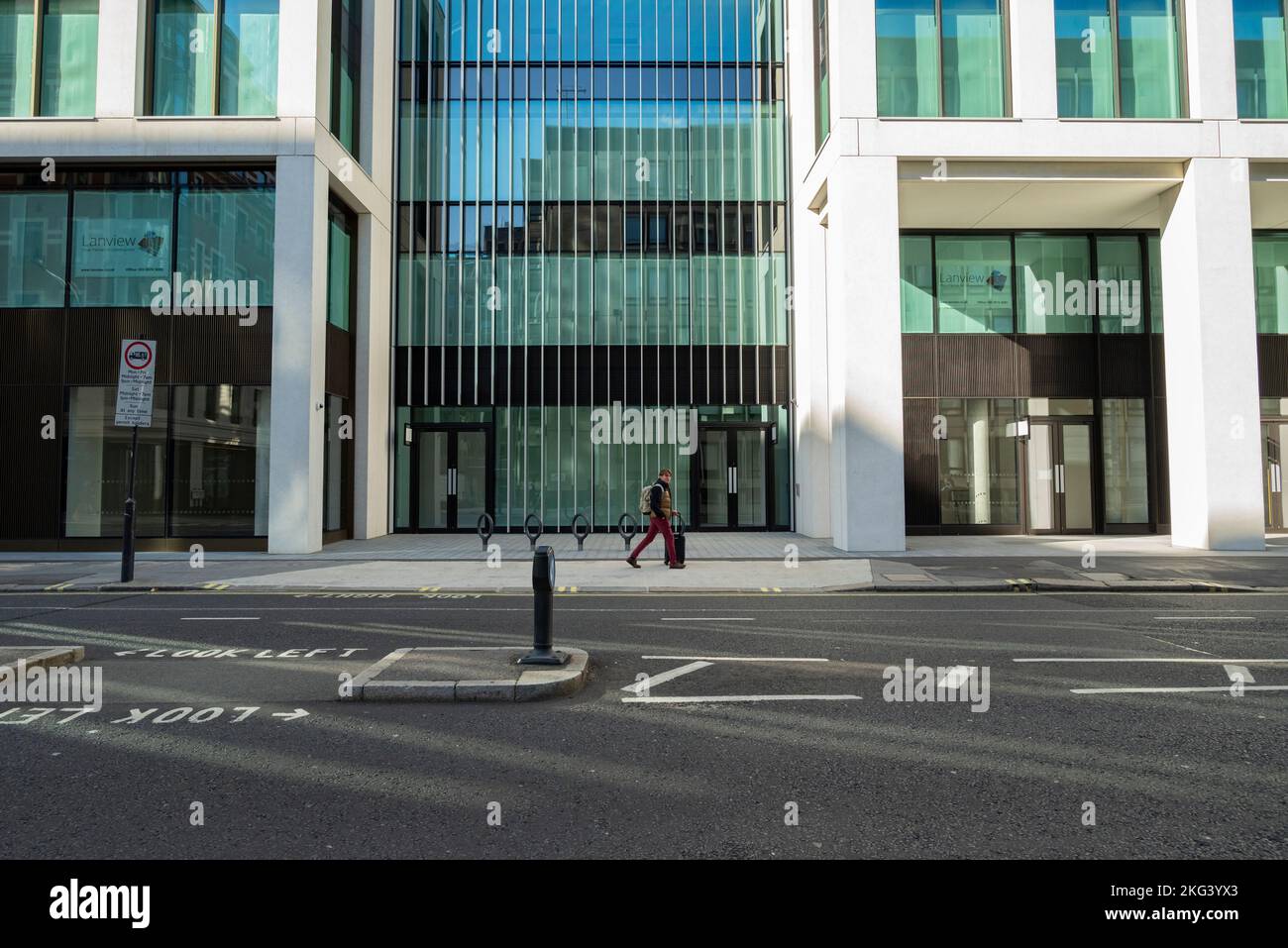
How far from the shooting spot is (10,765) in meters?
4.43

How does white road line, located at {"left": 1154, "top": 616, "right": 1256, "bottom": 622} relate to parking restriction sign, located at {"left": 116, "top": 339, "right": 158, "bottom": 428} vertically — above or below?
below

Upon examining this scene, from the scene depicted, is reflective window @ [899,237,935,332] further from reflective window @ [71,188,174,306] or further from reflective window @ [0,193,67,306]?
reflective window @ [0,193,67,306]

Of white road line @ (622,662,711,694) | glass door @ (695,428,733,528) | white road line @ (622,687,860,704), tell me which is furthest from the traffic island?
glass door @ (695,428,733,528)

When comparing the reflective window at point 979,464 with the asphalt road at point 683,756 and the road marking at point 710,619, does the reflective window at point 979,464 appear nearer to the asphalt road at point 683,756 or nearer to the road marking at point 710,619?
the asphalt road at point 683,756

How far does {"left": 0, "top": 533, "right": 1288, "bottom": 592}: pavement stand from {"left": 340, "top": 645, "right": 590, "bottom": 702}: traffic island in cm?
540

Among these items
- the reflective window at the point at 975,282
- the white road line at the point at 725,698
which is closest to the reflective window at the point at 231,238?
the white road line at the point at 725,698

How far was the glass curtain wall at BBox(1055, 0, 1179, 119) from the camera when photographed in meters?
17.7

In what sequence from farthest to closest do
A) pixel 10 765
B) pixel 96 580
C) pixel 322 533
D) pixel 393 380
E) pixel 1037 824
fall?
pixel 393 380, pixel 322 533, pixel 96 580, pixel 10 765, pixel 1037 824

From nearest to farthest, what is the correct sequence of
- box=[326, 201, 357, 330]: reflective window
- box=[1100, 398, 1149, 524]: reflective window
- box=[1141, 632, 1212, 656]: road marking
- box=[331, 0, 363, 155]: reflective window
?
box=[1141, 632, 1212, 656]: road marking → box=[331, 0, 363, 155]: reflective window → box=[326, 201, 357, 330]: reflective window → box=[1100, 398, 1149, 524]: reflective window

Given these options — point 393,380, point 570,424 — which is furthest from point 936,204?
point 393,380

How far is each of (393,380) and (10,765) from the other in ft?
67.1

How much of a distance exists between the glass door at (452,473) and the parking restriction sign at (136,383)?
35.8 ft

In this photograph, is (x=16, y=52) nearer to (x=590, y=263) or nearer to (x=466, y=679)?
(x=590, y=263)
